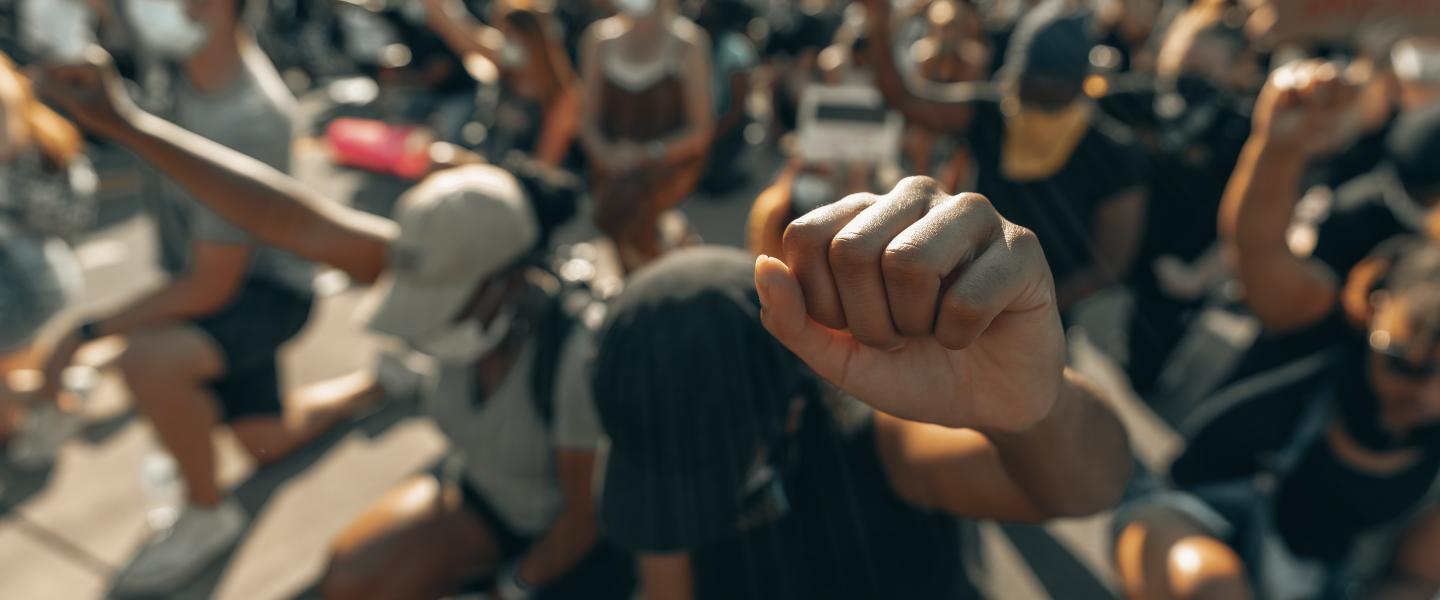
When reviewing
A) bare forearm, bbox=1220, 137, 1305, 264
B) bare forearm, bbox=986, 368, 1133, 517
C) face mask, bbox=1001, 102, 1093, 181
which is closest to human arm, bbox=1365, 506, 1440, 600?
bare forearm, bbox=1220, 137, 1305, 264

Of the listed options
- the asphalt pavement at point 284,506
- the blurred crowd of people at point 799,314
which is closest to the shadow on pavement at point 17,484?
the asphalt pavement at point 284,506

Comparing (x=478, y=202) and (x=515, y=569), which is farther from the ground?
(x=478, y=202)

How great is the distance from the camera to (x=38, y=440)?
316 centimetres

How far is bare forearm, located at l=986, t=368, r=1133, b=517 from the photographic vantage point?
103cm

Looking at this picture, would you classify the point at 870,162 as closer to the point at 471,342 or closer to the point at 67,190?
the point at 471,342

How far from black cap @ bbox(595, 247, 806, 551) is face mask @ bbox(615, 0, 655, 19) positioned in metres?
2.63

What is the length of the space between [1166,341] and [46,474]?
4589 millimetres

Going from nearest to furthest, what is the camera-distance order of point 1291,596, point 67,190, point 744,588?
1. point 744,588
2. point 1291,596
3. point 67,190

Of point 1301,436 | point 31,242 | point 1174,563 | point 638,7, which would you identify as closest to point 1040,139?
point 1301,436

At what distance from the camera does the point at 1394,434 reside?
68.5 inches

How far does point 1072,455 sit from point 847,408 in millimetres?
446

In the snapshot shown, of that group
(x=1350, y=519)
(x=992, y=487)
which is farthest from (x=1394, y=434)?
(x=992, y=487)

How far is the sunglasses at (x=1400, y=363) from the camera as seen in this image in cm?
162

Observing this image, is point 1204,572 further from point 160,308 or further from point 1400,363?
point 160,308
